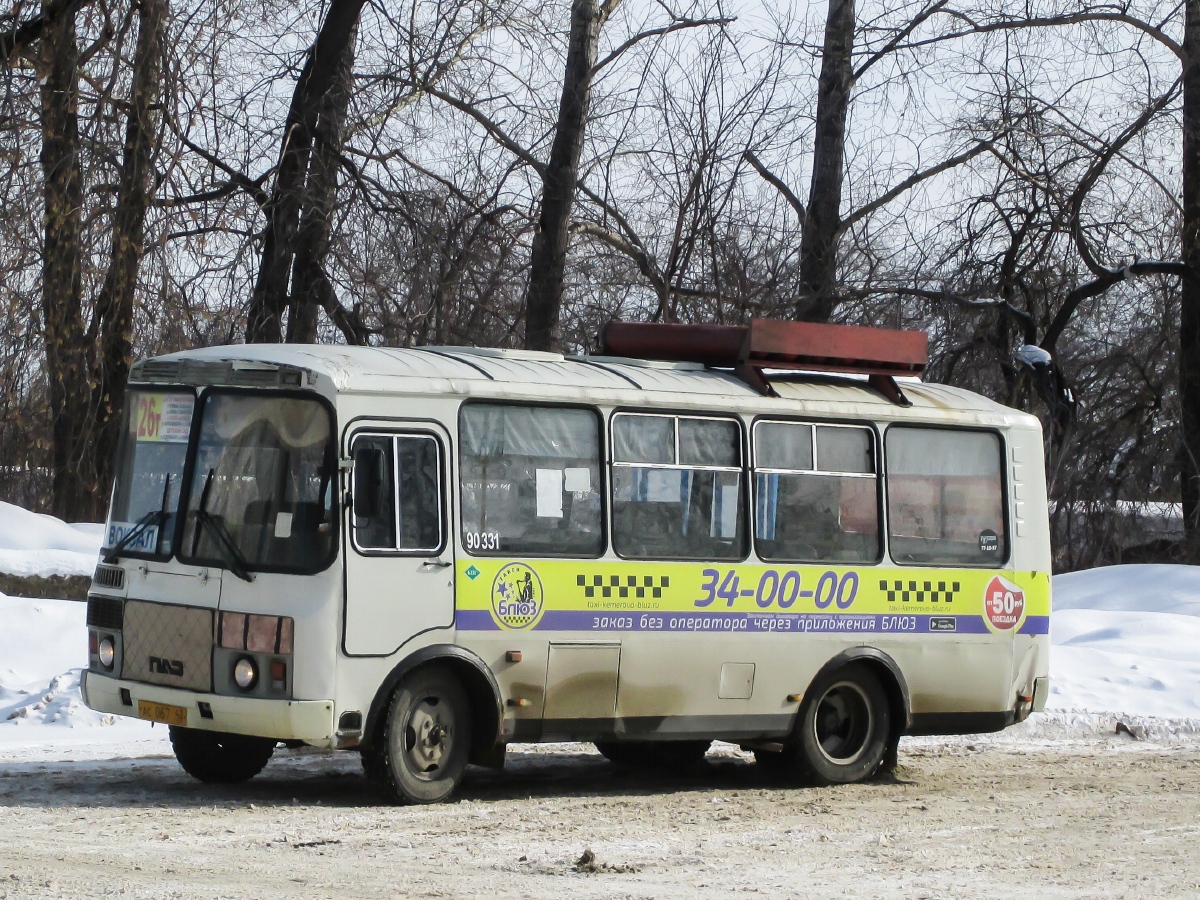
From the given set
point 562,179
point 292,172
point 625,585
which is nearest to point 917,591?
point 625,585

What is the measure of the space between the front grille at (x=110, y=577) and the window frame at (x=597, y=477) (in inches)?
74.2

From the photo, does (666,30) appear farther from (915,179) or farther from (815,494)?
(815,494)

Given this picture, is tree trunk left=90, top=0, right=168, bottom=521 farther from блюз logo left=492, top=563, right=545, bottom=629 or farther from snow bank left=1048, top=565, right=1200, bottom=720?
snow bank left=1048, top=565, right=1200, bottom=720

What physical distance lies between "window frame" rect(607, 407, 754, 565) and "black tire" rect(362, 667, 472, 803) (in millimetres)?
1340

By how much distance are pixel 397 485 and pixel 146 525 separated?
144cm

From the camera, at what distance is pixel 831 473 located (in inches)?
429

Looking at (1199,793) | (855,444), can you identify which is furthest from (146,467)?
(1199,793)

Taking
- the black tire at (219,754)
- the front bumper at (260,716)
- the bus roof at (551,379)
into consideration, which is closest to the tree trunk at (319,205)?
the bus roof at (551,379)

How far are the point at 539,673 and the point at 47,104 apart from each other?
8.50 metres

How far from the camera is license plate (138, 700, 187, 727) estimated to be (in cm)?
891

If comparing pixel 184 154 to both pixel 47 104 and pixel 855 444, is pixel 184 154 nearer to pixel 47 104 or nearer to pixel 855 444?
pixel 47 104

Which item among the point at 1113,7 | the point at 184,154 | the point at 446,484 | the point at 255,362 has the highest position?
the point at 1113,7

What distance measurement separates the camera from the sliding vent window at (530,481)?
30.8 ft

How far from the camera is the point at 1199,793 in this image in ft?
34.3
